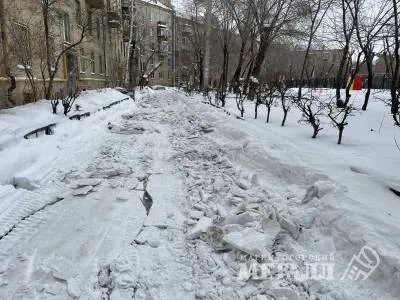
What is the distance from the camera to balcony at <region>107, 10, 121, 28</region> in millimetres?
28241

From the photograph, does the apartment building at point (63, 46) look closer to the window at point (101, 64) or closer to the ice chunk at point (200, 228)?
the window at point (101, 64)

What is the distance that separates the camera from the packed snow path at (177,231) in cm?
255

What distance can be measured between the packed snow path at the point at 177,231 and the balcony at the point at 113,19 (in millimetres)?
25478

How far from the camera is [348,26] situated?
1664 cm

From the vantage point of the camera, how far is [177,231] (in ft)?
11.4

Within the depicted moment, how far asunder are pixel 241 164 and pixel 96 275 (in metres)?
3.73

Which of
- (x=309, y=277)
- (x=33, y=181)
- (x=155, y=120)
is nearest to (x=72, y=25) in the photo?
(x=155, y=120)

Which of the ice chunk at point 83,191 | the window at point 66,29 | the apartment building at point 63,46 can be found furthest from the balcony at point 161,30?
the ice chunk at point 83,191

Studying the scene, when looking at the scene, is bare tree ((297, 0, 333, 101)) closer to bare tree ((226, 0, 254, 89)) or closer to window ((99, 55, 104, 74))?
bare tree ((226, 0, 254, 89))

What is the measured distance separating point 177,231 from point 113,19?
1156 inches

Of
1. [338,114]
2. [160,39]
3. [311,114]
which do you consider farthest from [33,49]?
[160,39]

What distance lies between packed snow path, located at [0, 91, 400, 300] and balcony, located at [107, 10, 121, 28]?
25.5 meters

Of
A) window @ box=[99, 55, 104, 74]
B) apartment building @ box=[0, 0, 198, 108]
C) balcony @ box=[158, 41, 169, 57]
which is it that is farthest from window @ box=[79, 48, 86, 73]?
balcony @ box=[158, 41, 169, 57]

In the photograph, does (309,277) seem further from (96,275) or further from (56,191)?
(56,191)
